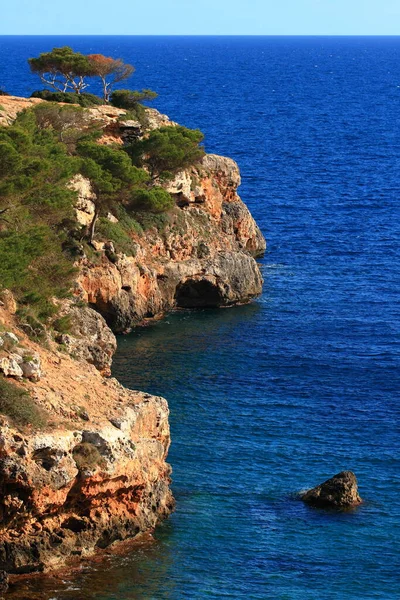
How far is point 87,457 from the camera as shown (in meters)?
40.9

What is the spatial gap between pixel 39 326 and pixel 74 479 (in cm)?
1075

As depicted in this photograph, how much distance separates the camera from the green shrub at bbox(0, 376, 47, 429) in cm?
4022

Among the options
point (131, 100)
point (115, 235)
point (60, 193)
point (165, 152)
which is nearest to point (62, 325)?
point (60, 193)

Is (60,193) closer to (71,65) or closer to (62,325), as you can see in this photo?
(62,325)

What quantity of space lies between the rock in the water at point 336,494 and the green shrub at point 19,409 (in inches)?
535

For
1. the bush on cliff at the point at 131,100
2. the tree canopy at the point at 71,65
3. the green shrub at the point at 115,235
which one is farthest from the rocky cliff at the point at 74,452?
the tree canopy at the point at 71,65

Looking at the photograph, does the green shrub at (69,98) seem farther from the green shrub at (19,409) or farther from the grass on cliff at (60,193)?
the green shrub at (19,409)

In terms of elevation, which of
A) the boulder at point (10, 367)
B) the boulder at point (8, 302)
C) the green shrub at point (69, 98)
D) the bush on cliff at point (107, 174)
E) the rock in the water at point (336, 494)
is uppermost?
the green shrub at point (69, 98)

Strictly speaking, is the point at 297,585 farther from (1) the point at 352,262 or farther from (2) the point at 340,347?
(1) the point at 352,262

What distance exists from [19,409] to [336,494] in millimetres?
15346

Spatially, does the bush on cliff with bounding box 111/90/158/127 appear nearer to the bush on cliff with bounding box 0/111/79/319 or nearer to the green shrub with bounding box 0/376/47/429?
the bush on cliff with bounding box 0/111/79/319

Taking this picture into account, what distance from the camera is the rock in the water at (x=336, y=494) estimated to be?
47.9 m

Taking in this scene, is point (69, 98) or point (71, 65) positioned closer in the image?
point (69, 98)

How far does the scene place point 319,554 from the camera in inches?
1734
